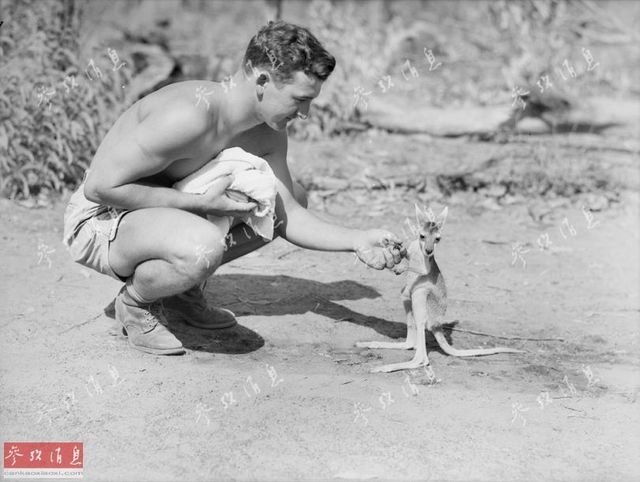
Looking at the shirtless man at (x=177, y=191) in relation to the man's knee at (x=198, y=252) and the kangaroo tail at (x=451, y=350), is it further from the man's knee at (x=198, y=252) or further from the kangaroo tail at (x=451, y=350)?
the kangaroo tail at (x=451, y=350)

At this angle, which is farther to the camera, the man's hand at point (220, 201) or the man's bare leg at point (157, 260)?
the man's hand at point (220, 201)

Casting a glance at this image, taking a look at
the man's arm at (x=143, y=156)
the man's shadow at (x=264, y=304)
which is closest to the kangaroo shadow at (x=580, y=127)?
the man's shadow at (x=264, y=304)

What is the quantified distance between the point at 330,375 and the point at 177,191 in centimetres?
96

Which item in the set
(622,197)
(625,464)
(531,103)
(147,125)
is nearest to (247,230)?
Result: (147,125)

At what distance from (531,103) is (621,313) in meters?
3.17

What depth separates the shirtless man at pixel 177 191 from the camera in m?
3.29

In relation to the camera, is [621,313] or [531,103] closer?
[621,313]

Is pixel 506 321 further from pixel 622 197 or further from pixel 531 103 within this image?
pixel 531 103

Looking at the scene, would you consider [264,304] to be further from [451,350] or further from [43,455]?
[43,455]

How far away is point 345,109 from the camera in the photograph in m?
7.21

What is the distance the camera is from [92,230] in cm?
354

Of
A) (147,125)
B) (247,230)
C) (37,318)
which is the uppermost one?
(147,125)

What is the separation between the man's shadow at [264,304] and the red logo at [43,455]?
0.92m

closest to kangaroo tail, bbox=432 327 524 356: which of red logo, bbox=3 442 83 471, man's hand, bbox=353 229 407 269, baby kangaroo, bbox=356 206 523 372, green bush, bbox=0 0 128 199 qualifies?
baby kangaroo, bbox=356 206 523 372
